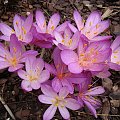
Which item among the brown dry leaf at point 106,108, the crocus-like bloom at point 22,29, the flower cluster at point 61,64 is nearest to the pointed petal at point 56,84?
the flower cluster at point 61,64

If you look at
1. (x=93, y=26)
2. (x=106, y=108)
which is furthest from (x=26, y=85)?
(x=106, y=108)

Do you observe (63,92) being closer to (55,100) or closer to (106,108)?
(55,100)

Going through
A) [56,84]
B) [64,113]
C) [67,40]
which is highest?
[67,40]

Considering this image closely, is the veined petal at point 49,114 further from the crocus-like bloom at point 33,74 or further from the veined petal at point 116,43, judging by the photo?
the veined petal at point 116,43

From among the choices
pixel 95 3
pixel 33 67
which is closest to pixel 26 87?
pixel 33 67

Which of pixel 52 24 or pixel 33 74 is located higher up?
pixel 52 24

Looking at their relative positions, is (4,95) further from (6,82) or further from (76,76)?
(76,76)

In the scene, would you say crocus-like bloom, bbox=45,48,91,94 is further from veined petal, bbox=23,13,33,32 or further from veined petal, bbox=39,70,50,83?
veined petal, bbox=23,13,33,32
